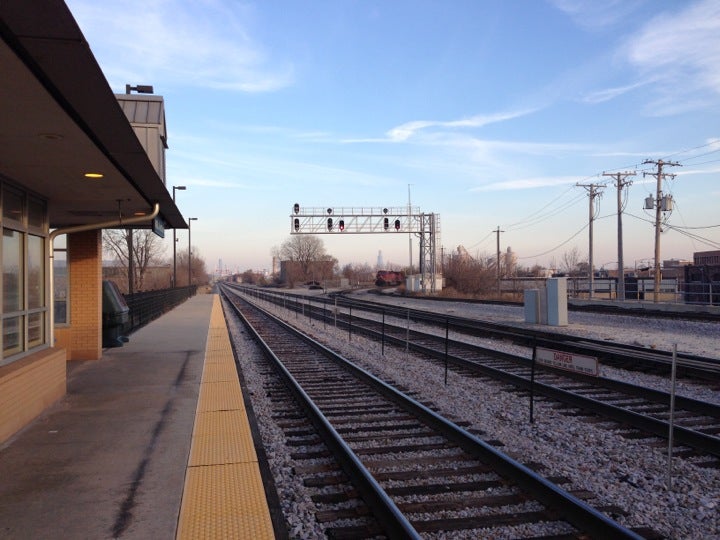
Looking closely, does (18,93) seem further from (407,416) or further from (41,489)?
(407,416)

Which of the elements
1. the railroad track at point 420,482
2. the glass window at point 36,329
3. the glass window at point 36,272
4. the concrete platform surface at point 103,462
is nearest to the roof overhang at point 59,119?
the glass window at point 36,272

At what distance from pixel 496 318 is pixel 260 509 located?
23097mm

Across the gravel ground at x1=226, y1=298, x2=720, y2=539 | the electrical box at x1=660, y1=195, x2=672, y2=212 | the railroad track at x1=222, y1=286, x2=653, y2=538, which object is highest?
the electrical box at x1=660, y1=195, x2=672, y2=212

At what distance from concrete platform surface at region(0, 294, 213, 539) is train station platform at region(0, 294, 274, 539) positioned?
0.01m

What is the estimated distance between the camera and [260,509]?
478cm

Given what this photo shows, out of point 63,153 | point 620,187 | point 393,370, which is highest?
point 620,187

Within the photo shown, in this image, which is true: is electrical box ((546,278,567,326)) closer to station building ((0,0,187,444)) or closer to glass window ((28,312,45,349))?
station building ((0,0,187,444))

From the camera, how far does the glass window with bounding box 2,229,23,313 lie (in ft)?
24.6

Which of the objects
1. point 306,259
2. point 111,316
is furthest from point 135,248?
point 306,259

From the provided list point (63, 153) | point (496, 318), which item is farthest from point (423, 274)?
point (63, 153)

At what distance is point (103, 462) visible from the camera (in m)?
5.97

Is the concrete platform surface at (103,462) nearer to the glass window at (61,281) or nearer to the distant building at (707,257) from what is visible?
the glass window at (61,281)

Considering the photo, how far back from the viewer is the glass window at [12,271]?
7506 mm

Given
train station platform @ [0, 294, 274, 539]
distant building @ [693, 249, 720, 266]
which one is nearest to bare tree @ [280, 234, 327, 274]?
distant building @ [693, 249, 720, 266]
